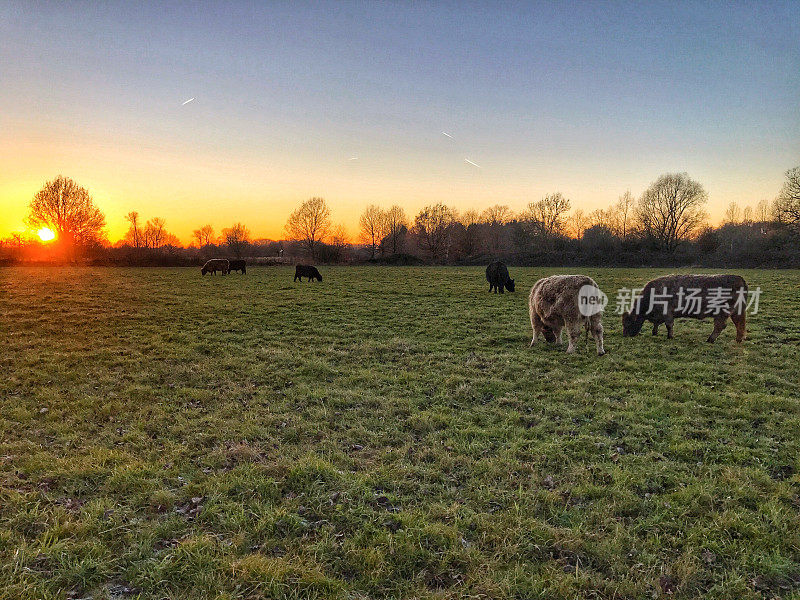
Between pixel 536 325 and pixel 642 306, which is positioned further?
pixel 642 306

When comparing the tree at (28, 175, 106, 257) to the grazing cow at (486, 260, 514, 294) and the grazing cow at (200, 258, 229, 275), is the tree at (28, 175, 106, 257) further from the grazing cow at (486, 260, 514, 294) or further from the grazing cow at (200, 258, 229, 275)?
the grazing cow at (486, 260, 514, 294)

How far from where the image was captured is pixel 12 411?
289 inches

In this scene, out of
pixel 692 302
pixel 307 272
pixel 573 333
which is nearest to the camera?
pixel 573 333

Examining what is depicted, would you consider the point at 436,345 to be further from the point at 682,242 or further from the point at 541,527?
the point at 682,242

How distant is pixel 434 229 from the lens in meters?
76.2

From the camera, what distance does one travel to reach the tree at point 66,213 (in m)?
54.8

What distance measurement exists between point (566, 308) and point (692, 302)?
4.42 meters

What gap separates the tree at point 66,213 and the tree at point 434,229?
51359 millimetres

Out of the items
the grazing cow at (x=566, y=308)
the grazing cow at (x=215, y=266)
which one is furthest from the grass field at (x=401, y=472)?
the grazing cow at (x=215, y=266)

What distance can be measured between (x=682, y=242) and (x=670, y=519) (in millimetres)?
72646

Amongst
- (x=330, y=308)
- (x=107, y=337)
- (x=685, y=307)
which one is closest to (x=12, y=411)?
(x=107, y=337)

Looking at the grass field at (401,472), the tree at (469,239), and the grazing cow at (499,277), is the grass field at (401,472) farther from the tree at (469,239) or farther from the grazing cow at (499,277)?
the tree at (469,239)

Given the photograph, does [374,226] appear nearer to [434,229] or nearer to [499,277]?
[434,229]

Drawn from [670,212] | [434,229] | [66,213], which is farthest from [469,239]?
[66,213]
